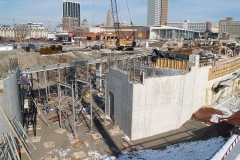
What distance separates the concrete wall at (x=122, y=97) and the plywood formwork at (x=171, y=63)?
18.1ft

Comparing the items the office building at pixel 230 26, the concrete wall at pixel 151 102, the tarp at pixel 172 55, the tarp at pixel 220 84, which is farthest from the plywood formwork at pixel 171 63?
the office building at pixel 230 26

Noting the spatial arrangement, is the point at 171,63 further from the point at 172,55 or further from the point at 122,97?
the point at 122,97

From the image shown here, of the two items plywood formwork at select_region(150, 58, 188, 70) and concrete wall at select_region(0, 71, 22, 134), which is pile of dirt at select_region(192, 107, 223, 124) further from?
concrete wall at select_region(0, 71, 22, 134)

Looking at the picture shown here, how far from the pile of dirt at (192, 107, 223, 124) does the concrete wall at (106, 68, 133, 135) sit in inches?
255

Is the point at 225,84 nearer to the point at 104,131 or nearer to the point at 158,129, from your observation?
the point at 158,129

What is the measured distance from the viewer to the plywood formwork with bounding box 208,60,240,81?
747 inches

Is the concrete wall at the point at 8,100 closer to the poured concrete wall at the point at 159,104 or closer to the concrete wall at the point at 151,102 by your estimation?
the concrete wall at the point at 151,102

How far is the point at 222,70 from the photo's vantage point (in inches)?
813

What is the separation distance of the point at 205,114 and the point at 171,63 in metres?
5.09

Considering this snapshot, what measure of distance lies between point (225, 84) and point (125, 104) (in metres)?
10.9

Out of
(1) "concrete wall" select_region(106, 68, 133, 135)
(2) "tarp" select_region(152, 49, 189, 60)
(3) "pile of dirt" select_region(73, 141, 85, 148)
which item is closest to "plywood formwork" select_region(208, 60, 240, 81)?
(2) "tarp" select_region(152, 49, 189, 60)

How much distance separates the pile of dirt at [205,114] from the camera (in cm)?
1627

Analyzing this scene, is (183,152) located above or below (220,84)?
below

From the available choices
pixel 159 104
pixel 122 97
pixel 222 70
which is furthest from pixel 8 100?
pixel 222 70
